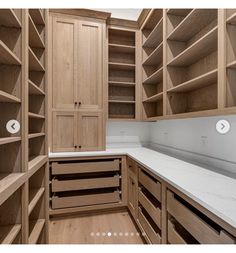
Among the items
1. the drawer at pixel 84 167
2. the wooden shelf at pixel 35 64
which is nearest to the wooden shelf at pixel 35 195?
the drawer at pixel 84 167

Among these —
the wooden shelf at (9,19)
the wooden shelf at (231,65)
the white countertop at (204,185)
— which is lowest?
the white countertop at (204,185)

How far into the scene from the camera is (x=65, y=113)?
228 centimetres

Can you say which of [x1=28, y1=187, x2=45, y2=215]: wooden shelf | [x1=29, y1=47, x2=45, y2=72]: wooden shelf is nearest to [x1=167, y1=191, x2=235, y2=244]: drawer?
[x1=28, y1=187, x2=45, y2=215]: wooden shelf

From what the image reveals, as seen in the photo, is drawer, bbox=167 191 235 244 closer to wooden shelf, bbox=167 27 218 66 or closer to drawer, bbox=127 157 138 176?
drawer, bbox=127 157 138 176

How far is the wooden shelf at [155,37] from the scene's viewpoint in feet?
6.86

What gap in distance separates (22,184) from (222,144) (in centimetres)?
154

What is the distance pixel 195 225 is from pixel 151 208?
1.99ft

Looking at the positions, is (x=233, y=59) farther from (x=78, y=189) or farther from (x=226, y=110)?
(x=78, y=189)

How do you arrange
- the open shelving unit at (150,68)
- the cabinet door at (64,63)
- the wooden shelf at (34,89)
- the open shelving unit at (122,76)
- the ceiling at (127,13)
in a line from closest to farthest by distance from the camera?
the wooden shelf at (34,89) < the cabinet door at (64,63) < the open shelving unit at (150,68) < the open shelving unit at (122,76) < the ceiling at (127,13)

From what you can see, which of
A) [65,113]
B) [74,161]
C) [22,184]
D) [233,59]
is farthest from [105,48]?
[22,184]

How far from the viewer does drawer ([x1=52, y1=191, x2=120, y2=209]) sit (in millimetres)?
2084

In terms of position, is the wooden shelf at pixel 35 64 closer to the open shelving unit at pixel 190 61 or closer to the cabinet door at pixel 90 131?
the cabinet door at pixel 90 131

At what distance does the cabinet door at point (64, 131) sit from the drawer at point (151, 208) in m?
1.08

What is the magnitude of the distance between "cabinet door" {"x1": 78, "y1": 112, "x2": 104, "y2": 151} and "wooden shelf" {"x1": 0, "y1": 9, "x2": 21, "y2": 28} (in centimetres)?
141
